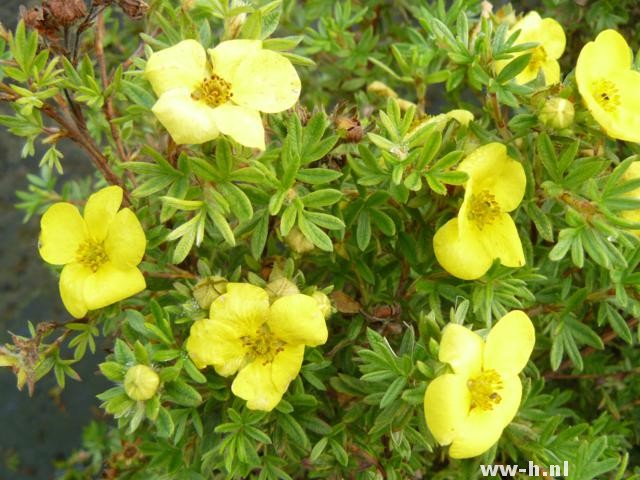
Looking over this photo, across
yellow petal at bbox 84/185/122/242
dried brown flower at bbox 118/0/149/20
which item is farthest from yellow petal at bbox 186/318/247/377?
dried brown flower at bbox 118/0/149/20

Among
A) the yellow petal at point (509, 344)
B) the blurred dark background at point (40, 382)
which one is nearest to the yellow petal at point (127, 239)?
the yellow petal at point (509, 344)

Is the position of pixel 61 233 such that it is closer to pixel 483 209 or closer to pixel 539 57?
pixel 483 209

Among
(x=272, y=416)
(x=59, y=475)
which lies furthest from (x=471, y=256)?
(x=59, y=475)

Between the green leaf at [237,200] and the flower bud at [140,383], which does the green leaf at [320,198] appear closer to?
the green leaf at [237,200]

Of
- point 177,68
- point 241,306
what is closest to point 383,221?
point 241,306

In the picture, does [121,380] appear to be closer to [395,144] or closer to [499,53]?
[395,144]

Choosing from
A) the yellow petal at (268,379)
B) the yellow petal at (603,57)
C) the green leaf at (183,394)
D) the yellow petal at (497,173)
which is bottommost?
the green leaf at (183,394)

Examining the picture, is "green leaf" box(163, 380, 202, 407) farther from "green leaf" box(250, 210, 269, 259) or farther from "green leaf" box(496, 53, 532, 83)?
"green leaf" box(496, 53, 532, 83)
